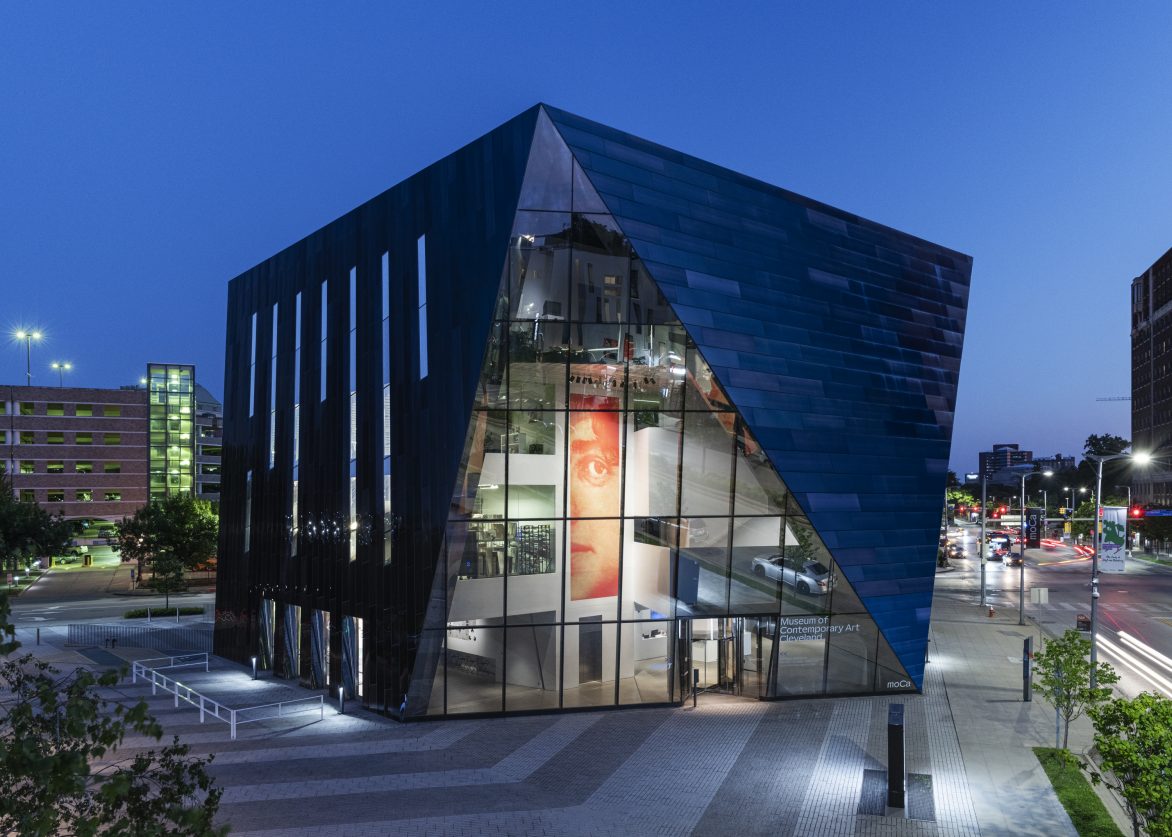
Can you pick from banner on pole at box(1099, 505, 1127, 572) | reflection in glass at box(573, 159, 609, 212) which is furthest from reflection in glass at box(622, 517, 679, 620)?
banner on pole at box(1099, 505, 1127, 572)

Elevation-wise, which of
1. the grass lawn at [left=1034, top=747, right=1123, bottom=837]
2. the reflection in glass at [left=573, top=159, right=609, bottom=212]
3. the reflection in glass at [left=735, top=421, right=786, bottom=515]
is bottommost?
the grass lawn at [left=1034, top=747, right=1123, bottom=837]

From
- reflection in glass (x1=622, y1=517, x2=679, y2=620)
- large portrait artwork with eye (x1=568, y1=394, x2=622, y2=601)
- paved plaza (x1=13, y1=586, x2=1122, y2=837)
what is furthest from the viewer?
reflection in glass (x1=622, y1=517, x2=679, y2=620)

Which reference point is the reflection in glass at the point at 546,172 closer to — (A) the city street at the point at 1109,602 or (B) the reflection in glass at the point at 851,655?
(B) the reflection in glass at the point at 851,655

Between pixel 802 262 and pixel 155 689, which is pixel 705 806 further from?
pixel 155 689

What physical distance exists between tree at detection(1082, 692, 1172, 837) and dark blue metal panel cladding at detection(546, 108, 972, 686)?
11.5 meters

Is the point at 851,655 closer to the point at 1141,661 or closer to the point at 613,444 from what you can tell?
the point at 613,444

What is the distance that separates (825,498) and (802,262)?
762cm

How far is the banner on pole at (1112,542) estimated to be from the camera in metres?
27.1

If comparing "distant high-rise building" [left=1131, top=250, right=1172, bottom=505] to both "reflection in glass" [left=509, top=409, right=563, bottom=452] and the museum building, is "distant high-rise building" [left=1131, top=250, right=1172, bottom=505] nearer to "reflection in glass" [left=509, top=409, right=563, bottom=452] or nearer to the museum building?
the museum building

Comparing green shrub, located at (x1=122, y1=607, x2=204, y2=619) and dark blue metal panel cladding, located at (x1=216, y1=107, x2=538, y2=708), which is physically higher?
dark blue metal panel cladding, located at (x1=216, y1=107, x2=538, y2=708)

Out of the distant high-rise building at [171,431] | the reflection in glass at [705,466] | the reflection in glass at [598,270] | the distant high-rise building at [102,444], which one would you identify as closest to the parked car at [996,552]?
the reflection in glass at [705,466]

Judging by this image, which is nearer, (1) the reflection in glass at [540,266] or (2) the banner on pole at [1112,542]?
(1) the reflection in glass at [540,266]

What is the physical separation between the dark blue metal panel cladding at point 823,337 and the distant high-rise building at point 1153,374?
4219 inches

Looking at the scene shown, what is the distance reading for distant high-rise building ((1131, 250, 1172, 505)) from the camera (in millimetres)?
121188
